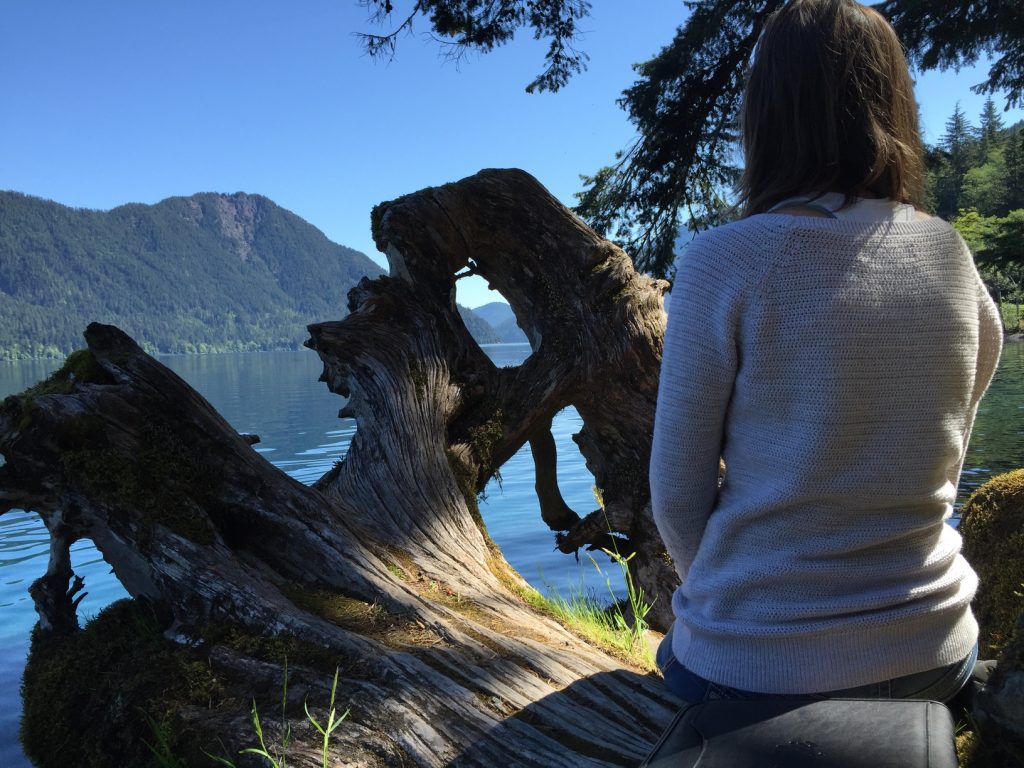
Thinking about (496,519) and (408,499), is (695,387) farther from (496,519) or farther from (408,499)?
(496,519)

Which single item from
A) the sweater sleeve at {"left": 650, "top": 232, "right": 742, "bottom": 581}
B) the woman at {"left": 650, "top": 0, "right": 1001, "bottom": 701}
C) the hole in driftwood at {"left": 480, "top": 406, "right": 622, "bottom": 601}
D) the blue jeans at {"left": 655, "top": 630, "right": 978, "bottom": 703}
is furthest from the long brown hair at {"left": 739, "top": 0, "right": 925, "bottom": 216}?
the hole in driftwood at {"left": 480, "top": 406, "right": 622, "bottom": 601}

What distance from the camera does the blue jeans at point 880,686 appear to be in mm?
1539

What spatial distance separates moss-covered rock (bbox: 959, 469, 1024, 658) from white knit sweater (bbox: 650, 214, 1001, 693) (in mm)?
1387

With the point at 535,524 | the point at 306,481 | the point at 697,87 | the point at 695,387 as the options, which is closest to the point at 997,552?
the point at 695,387

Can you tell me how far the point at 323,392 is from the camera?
160 feet

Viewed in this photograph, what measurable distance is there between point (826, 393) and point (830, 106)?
0.57 metres

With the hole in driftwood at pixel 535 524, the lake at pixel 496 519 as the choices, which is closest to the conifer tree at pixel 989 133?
the lake at pixel 496 519

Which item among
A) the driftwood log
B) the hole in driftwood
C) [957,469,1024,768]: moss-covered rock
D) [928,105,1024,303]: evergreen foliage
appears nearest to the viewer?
[957,469,1024,768]: moss-covered rock

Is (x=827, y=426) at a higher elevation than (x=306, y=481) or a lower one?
higher

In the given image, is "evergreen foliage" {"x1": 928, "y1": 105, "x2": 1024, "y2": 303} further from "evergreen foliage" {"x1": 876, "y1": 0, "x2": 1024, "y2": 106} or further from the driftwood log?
the driftwood log

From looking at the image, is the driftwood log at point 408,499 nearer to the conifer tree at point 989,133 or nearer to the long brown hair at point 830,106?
the long brown hair at point 830,106

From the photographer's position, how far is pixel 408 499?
12.2 ft

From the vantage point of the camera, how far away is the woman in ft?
4.88

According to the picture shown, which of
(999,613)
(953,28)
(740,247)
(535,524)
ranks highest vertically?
(953,28)
